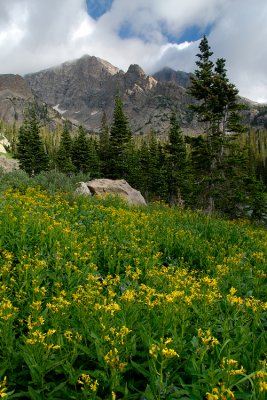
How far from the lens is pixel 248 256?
7547 millimetres

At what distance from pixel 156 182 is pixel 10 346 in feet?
204

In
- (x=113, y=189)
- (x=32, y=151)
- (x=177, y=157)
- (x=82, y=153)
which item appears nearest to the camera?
(x=113, y=189)

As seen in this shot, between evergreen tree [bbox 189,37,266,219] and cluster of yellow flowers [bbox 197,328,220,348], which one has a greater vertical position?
evergreen tree [bbox 189,37,266,219]

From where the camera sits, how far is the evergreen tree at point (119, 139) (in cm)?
5353

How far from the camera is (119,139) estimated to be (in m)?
54.0

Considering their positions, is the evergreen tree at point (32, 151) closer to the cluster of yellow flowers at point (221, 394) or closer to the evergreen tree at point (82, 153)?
the evergreen tree at point (82, 153)

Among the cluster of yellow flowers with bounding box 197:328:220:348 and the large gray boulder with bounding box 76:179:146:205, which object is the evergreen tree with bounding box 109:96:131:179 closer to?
the large gray boulder with bounding box 76:179:146:205

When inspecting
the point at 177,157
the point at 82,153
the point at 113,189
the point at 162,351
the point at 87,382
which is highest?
the point at 82,153

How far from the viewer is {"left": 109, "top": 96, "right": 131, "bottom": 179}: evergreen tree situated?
53531 mm

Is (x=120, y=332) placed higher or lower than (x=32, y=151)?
lower

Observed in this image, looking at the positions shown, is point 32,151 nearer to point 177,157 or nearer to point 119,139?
point 119,139

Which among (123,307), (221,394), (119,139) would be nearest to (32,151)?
(119,139)

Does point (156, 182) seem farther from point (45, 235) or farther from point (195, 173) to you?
point (45, 235)

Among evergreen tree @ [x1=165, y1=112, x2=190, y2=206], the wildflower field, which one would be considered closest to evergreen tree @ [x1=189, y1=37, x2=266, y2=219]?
the wildflower field
